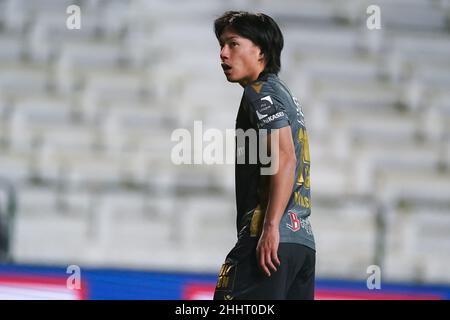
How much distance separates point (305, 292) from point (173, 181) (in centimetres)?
385

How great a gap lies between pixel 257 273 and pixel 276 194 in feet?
0.74

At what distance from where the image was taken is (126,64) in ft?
25.7

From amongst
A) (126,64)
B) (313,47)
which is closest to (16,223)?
(126,64)

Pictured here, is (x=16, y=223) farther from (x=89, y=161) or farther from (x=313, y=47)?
(x=313, y=47)

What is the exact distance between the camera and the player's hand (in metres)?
2.82

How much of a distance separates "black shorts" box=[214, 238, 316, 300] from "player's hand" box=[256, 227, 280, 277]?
2cm

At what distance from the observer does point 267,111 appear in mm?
2848
